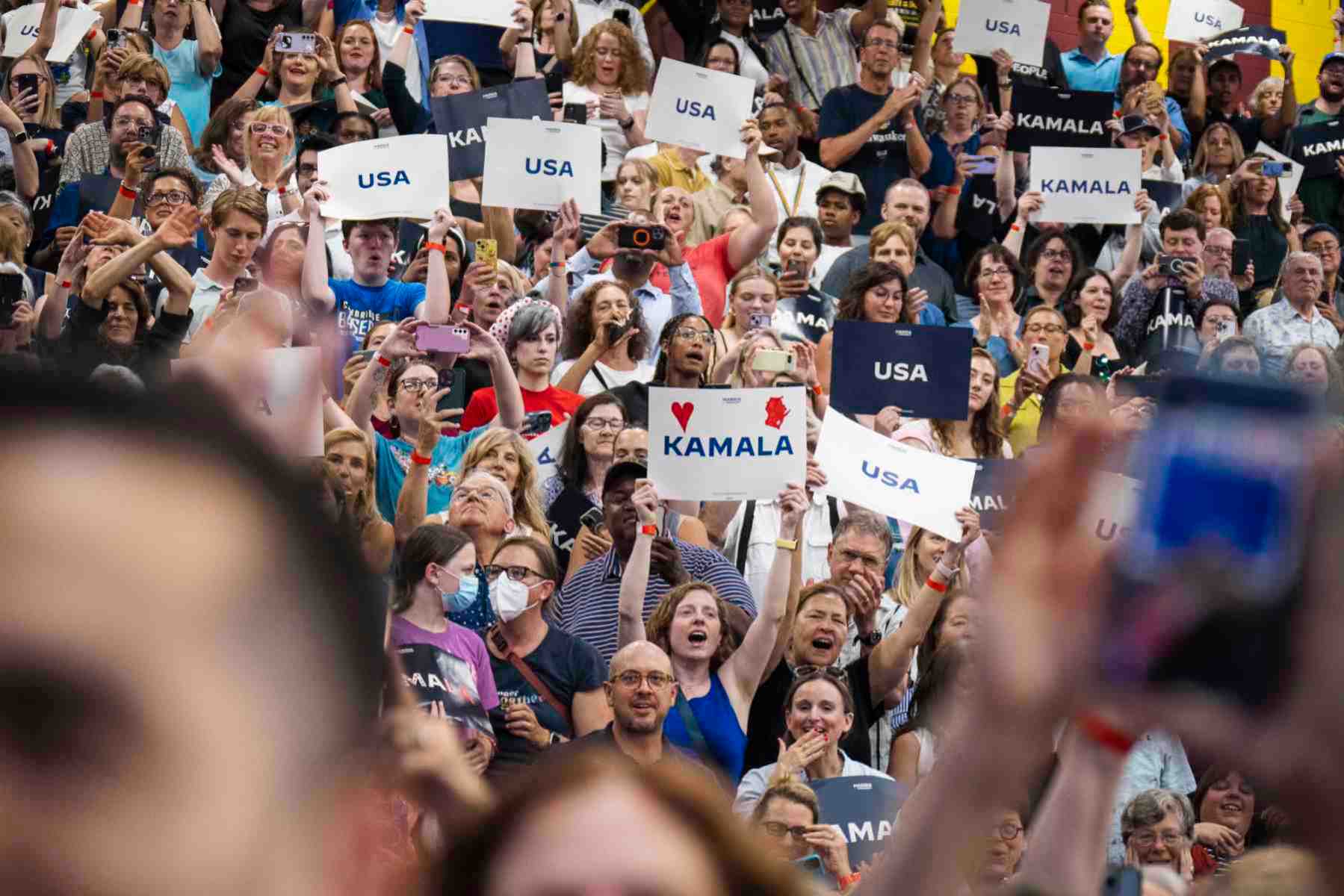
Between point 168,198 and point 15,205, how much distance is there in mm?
662

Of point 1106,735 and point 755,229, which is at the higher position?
point 1106,735

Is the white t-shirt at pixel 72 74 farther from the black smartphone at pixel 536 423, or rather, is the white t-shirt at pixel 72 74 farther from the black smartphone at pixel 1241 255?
the black smartphone at pixel 1241 255

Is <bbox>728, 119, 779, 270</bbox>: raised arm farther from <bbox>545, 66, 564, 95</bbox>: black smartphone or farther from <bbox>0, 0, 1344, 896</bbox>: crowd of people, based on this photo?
<bbox>545, 66, 564, 95</bbox>: black smartphone

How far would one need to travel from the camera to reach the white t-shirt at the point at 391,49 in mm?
9695

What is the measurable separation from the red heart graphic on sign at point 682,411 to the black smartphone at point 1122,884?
5.19 meters

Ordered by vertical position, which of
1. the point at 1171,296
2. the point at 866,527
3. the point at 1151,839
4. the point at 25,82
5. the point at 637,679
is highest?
the point at 25,82

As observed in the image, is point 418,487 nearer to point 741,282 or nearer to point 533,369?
point 533,369

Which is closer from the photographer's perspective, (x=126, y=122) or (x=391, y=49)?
(x=126, y=122)

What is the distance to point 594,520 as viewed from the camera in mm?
6164

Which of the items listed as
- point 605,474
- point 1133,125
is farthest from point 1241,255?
point 605,474

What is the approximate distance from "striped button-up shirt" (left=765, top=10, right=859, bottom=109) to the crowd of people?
3 cm

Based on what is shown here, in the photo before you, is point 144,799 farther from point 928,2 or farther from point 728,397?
point 928,2

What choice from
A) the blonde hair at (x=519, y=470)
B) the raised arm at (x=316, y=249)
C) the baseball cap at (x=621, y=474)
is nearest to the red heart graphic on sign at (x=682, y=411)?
the baseball cap at (x=621, y=474)

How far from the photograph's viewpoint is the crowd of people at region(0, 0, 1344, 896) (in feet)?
1.36
